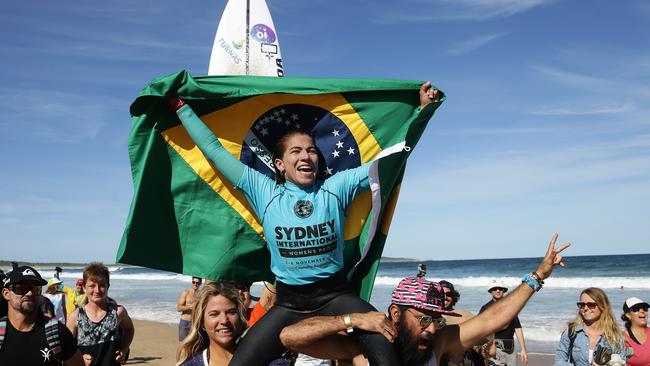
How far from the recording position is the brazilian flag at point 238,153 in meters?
4.91

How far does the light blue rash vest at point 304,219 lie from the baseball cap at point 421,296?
566 millimetres

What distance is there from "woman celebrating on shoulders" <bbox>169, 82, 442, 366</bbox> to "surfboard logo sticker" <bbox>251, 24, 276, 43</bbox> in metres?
2.38

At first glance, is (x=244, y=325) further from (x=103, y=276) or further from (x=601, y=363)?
(x=601, y=363)

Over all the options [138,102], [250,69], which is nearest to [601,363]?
[250,69]

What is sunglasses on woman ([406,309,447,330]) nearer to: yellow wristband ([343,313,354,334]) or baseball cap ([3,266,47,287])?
yellow wristband ([343,313,354,334])

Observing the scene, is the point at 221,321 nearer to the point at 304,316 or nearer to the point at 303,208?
the point at 304,316

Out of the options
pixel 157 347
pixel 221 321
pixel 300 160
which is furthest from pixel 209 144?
pixel 157 347

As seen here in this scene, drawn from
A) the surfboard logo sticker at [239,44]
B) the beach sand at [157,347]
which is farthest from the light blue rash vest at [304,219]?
the beach sand at [157,347]

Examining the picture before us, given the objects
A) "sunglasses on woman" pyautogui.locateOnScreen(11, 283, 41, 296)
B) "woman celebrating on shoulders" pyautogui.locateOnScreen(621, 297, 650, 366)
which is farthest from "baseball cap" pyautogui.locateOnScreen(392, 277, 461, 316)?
"woman celebrating on shoulders" pyautogui.locateOnScreen(621, 297, 650, 366)

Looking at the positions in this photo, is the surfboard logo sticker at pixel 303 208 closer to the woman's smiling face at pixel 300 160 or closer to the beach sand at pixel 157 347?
the woman's smiling face at pixel 300 160

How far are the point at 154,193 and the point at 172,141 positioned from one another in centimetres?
43

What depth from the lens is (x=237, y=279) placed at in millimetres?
5055

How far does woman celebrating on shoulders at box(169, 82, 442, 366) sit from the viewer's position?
3.71m

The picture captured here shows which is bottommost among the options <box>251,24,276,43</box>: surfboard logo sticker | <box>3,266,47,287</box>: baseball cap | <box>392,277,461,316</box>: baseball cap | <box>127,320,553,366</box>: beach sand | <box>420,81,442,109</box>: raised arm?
→ <box>127,320,553,366</box>: beach sand
